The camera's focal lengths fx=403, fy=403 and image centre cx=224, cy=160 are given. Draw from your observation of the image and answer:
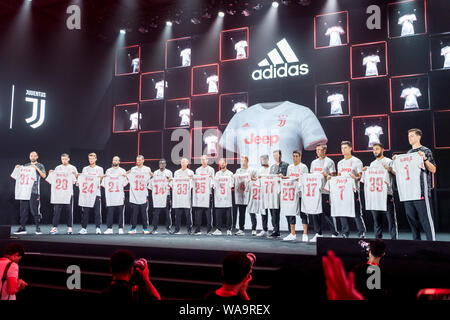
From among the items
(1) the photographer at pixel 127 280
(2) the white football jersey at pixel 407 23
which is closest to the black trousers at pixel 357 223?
(2) the white football jersey at pixel 407 23

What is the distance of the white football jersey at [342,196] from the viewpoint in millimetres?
6512

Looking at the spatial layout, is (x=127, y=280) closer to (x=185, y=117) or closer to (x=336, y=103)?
(x=336, y=103)

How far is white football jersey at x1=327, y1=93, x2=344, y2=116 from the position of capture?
30.2 ft

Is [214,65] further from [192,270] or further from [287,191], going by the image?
[192,270]

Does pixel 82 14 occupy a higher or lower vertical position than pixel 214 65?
higher

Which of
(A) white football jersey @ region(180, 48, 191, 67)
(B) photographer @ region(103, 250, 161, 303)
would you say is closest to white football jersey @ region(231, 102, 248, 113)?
(A) white football jersey @ region(180, 48, 191, 67)

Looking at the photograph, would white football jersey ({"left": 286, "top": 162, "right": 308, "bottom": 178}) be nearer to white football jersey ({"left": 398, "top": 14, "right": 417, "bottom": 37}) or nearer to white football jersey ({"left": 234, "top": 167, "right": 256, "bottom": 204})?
white football jersey ({"left": 234, "top": 167, "right": 256, "bottom": 204})

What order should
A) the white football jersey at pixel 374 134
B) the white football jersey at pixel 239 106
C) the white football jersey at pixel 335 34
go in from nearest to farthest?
1. the white football jersey at pixel 374 134
2. the white football jersey at pixel 335 34
3. the white football jersey at pixel 239 106

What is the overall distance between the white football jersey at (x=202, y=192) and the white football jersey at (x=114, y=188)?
151 cm

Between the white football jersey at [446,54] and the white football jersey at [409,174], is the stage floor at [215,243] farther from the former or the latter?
the white football jersey at [446,54]

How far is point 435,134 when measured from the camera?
27.5 ft
